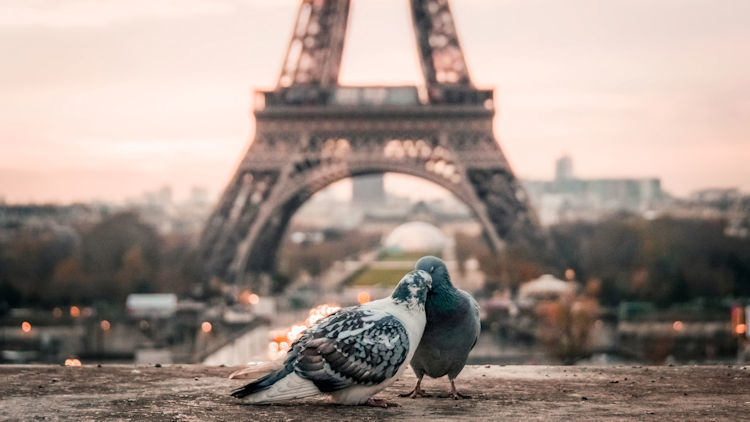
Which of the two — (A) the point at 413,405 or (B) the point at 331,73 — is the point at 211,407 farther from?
(B) the point at 331,73

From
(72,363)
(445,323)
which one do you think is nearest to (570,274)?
(72,363)

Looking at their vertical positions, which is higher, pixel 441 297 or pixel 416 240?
pixel 416 240

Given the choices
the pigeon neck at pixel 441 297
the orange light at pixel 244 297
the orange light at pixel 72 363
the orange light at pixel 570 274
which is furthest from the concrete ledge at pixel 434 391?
the orange light at pixel 570 274

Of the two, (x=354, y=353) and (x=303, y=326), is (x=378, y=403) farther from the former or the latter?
(x=303, y=326)

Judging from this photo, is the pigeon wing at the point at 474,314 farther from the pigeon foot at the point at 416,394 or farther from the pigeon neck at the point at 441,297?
the pigeon foot at the point at 416,394

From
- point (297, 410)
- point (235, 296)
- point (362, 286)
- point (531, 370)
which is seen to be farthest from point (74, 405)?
point (362, 286)

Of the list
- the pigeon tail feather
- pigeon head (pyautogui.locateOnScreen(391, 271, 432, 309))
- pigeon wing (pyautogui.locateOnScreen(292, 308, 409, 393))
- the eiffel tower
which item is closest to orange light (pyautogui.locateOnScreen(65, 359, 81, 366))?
the pigeon tail feather

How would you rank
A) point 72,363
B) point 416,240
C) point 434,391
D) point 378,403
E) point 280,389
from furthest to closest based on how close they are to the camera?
point 416,240, point 72,363, point 434,391, point 378,403, point 280,389
